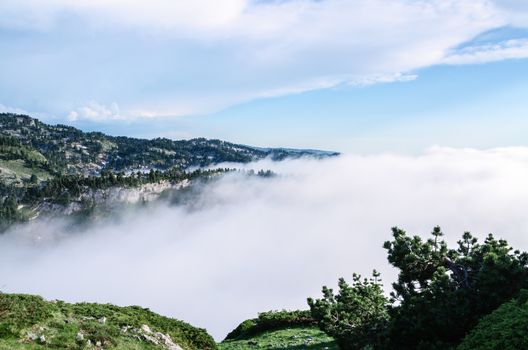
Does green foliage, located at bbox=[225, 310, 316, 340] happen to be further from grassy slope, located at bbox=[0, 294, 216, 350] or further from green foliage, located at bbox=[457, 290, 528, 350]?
green foliage, located at bbox=[457, 290, 528, 350]

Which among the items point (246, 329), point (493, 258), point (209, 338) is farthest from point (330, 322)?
point (246, 329)

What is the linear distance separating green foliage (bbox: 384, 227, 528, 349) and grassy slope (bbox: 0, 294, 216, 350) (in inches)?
552

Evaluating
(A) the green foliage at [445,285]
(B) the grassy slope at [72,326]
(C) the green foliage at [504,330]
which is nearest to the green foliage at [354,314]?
(A) the green foliage at [445,285]

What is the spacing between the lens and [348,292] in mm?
34344

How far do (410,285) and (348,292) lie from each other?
6364 mm

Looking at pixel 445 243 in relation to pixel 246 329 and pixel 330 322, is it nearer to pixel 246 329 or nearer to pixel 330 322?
pixel 330 322

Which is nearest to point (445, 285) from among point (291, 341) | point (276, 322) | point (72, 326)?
point (291, 341)

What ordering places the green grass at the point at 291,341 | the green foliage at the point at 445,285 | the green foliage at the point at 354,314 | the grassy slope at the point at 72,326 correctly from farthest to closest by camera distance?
the green grass at the point at 291,341 < the green foliage at the point at 354,314 < the green foliage at the point at 445,285 < the grassy slope at the point at 72,326

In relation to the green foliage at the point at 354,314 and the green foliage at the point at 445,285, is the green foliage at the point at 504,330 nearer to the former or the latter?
the green foliage at the point at 445,285

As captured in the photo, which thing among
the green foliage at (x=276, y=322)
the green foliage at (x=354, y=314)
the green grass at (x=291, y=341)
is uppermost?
the green foliage at (x=354, y=314)

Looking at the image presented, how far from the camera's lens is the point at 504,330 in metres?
16.4

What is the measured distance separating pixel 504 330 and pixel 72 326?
20946 millimetres

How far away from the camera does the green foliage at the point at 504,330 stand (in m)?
15.4

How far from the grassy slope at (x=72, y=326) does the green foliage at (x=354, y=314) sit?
9.57 meters
